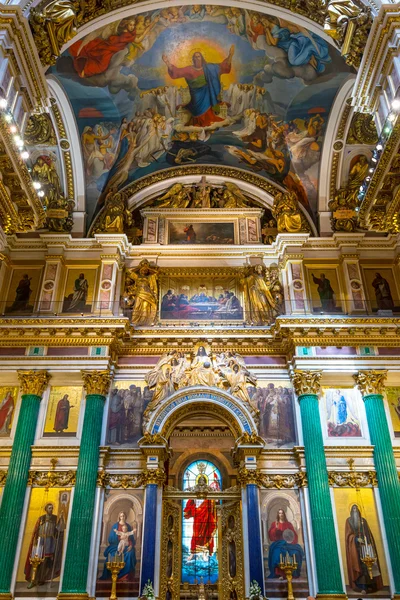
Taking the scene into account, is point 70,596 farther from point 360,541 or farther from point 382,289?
point 382,289

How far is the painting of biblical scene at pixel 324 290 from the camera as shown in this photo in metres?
17.0

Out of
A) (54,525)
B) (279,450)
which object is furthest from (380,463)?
(54,525)

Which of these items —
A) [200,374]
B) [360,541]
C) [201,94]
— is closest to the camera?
[360,541]

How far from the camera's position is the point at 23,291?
1742 centimetres

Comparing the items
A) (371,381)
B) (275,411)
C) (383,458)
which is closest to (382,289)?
(371,381)

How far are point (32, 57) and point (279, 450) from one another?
→ 35.4 ft

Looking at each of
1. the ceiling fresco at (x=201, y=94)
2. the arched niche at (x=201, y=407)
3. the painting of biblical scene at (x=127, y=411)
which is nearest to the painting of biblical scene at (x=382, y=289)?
the ceiling fresco at (x=201, y=94)

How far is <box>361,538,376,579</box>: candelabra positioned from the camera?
1342 cm

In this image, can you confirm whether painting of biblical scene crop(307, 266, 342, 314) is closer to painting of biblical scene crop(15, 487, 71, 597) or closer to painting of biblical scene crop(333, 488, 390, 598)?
painting of biblical scene crop(333, 488, 390, 598)

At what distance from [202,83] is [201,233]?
14.9 ft

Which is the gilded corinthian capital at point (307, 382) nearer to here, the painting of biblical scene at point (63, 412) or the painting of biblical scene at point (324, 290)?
the painting of biblical scene at point (324, 290)

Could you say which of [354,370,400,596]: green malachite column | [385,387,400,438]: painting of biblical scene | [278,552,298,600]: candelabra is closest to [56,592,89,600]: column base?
[278,552,298,600]: candelabra

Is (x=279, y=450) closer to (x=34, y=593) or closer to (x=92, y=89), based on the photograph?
(x=34, y=593)

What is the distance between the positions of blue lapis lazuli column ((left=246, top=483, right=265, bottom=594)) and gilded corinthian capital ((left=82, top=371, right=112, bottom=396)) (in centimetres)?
452
